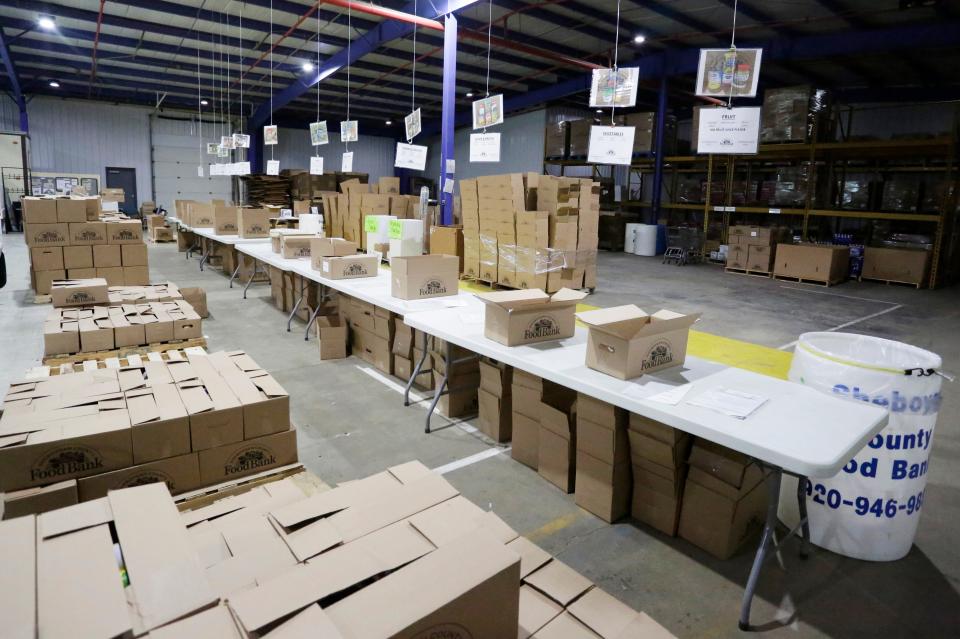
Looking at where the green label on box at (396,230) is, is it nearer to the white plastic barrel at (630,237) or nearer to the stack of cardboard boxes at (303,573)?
the stack of cardboard boxes at (303,573)

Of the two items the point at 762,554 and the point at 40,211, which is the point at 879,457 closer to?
the point at 762,554

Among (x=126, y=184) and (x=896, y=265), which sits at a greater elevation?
(x=126, y=184)

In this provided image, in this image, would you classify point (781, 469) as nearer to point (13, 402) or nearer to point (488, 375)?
point (488, 375)

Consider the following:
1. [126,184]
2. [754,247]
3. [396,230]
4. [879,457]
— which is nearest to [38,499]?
[879,457]

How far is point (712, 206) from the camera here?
13047mm

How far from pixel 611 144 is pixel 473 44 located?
7057 millimetres

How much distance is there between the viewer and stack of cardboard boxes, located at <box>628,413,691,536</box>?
249 cm

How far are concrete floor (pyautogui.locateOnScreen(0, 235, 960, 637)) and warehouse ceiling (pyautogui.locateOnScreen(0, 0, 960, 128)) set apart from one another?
18.8ft

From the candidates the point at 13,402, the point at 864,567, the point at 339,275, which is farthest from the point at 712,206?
the point at 13,402

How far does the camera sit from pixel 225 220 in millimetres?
9117

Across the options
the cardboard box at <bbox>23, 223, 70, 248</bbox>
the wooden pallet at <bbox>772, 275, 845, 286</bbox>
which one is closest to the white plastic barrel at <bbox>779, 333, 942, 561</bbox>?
the cardboard box at <bbox>23, 223, 70, 248</bbox>

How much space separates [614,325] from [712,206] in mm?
11887

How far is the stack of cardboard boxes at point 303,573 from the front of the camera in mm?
1075

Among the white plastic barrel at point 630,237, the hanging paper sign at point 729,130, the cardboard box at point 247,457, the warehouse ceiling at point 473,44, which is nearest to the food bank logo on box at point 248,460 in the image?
the cardboard box at point 247,457
